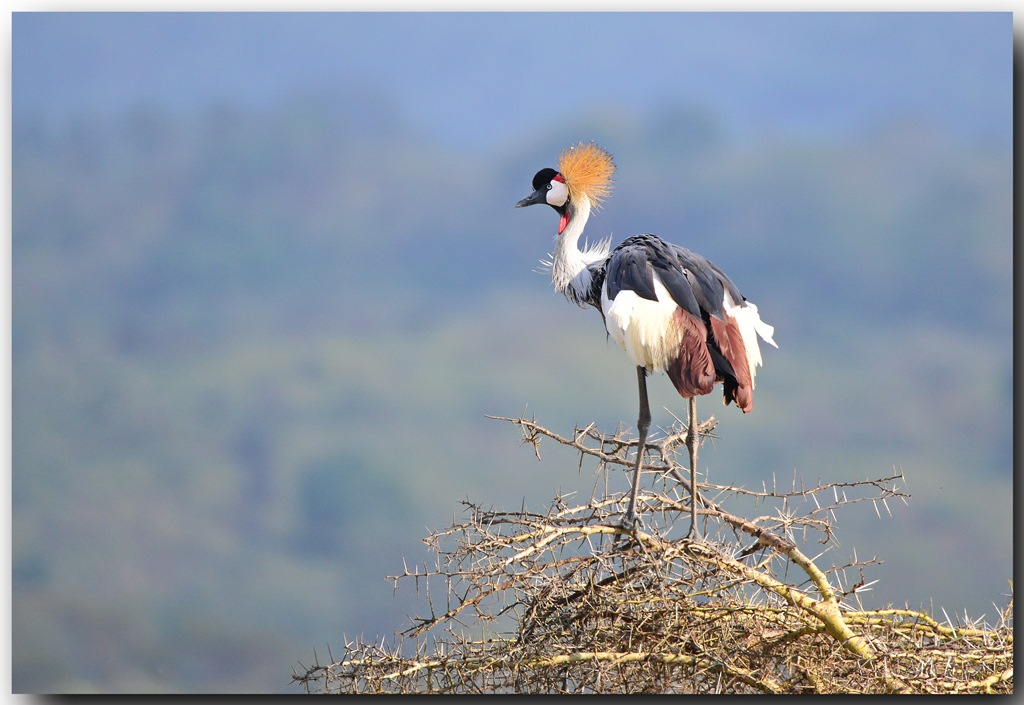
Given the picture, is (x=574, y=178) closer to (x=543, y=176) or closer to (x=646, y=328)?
(x=543, y=176)

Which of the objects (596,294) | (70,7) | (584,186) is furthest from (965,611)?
(70,7)

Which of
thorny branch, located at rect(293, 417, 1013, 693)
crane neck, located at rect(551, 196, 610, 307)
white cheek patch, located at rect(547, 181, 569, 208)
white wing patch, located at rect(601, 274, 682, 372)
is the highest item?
white cheek patch, located at rect(547, 181, 569, 208)

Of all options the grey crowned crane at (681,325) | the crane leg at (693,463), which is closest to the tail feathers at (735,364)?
the grey crowned crane at (681,325)

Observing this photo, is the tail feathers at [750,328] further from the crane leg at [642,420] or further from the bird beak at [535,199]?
the bird beak at [535,199]

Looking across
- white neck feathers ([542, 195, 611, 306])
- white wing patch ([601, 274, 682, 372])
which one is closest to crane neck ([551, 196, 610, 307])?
white neck feathers ([542, 195, 611, 306])

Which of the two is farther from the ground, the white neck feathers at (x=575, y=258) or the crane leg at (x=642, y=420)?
the white neck feathers at (x=575, y=258)

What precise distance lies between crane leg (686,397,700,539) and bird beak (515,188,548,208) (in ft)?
3.19

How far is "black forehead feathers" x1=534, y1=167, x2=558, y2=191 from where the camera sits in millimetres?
4516

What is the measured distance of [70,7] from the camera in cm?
439

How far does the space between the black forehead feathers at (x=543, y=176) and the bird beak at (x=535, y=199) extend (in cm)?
2

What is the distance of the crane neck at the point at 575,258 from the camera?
4.34 m

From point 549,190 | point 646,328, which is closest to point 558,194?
point 549,190

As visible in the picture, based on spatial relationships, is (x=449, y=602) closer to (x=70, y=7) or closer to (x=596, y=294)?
(x=596, y=294)

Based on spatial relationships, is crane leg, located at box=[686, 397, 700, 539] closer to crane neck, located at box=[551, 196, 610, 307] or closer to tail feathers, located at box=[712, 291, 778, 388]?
tail feathers, located at box=[712, 291, 778, 388]
